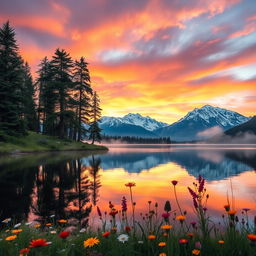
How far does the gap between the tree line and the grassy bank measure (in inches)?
49.9

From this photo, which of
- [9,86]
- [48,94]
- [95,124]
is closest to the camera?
[9,86]

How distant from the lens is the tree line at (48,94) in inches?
1438

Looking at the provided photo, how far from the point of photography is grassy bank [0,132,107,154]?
31828 mm

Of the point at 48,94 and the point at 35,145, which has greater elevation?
the point at 48,94

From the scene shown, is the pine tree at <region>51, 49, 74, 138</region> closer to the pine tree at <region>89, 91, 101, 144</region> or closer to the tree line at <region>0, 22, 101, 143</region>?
the tree line at <region>0, 22, 101, 143</region>

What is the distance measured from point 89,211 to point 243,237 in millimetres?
5488

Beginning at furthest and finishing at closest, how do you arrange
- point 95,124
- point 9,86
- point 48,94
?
point 95,124 → point 48,94 → point 9,86

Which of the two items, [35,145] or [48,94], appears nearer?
[35,145]

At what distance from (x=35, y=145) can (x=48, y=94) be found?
14.0 m

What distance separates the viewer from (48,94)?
47.9 m

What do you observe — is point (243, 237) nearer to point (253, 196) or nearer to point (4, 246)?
point (4, 246)

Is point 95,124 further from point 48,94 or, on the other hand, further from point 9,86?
point 9,86

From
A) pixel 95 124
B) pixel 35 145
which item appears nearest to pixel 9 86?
pixel 35 145

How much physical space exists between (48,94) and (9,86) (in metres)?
11.5
